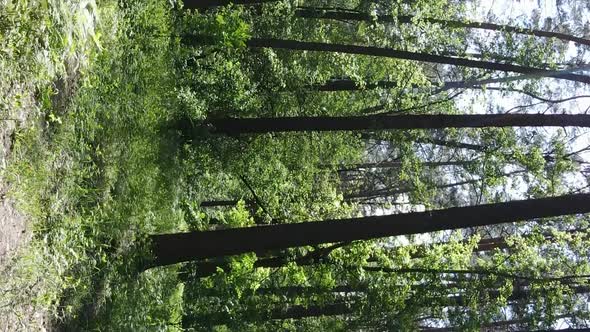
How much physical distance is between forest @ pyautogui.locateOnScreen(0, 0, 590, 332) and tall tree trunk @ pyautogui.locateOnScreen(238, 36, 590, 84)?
0.17 feet

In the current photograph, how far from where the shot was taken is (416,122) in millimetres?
11125

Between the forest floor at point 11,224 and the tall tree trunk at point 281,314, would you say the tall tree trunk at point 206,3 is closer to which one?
the tall tree trunk at point 281,314

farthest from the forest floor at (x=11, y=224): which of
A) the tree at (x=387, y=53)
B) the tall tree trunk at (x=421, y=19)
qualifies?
the tall tree trunk at (x=421, y=19)

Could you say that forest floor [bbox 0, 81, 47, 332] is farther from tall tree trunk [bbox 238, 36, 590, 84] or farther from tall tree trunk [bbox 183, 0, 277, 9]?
tall tree trunk [bbox 183, 0, 277, 9]

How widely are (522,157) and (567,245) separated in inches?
80.4

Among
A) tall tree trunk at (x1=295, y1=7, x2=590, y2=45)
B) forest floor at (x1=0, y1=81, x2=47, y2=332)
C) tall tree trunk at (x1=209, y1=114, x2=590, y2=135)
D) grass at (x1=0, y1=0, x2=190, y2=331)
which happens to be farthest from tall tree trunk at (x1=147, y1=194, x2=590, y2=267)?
tall tree trunk at (x1=295, y1=7, x2=590, y2=45)

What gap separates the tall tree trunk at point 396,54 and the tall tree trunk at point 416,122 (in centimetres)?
179

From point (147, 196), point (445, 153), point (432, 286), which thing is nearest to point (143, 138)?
point (147, 196)

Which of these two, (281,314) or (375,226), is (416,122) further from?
(281,314)

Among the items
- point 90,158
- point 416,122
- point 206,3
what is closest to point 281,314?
point 416,122

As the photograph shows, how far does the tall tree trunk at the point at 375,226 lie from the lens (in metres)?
8.06

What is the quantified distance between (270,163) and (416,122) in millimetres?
5229

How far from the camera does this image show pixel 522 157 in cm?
1242

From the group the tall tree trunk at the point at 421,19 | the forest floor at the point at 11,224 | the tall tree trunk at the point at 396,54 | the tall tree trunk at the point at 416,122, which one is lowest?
the forest floor at the point at 11,224
